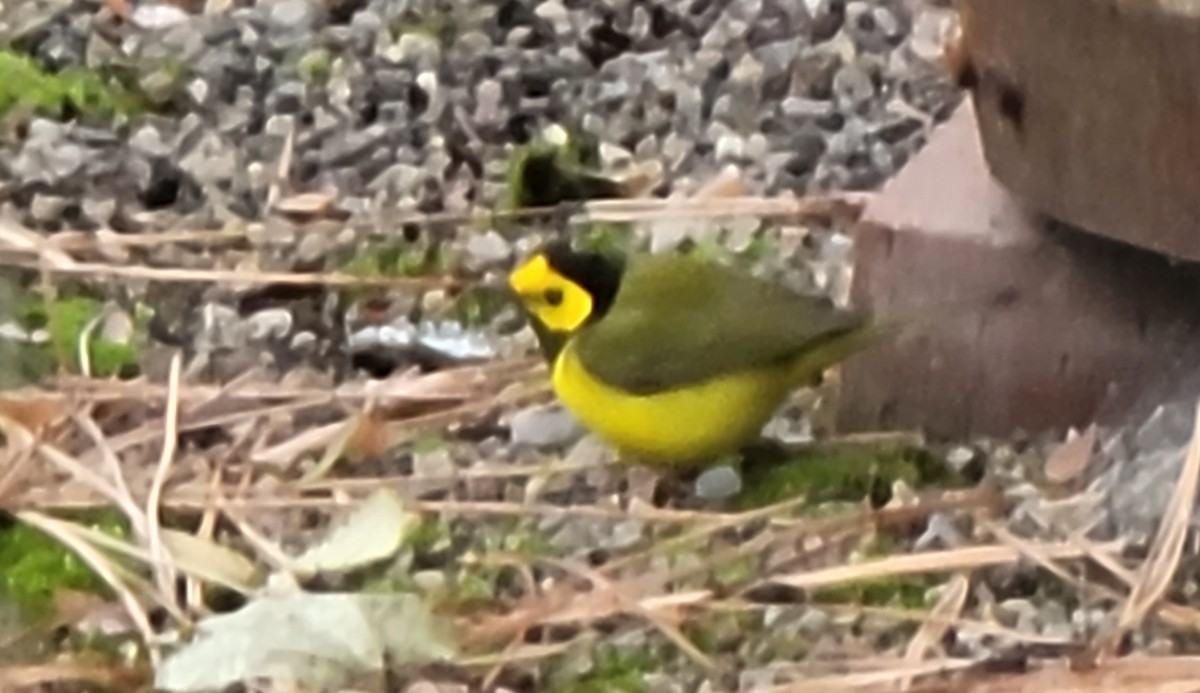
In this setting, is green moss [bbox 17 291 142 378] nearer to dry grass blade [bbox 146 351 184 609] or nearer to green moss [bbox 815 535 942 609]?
dry grass blade [bbox 146 351 184 609]

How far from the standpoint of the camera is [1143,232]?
57.3 inches

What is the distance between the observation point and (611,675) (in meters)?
1.33

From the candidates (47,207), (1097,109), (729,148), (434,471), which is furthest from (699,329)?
(47,207)

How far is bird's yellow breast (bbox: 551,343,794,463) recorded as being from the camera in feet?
5.12

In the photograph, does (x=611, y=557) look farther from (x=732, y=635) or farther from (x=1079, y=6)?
(x=1079, y=6)

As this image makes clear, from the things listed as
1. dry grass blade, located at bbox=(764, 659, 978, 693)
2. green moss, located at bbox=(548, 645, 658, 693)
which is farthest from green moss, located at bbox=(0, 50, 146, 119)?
→ dry grass blade, located at bbox=(764, 659, 978, 693)

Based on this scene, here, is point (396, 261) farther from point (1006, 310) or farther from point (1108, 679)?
point (1108, 679)

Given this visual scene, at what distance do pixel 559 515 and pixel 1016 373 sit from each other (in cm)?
40

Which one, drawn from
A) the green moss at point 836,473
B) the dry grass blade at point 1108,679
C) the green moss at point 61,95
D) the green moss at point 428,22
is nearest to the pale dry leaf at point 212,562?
the green moss at point 836,473

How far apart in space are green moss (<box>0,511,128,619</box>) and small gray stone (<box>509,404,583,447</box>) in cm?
34

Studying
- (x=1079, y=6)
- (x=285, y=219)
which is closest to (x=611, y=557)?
(x=1079, y=6)

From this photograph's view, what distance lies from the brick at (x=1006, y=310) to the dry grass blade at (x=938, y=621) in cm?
25

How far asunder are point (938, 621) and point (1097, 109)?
15.2 inches

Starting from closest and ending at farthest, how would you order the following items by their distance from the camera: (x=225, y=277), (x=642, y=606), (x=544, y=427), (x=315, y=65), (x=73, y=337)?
(x=642, y=606), (x=544, y=427), (x=73, y=337), (x=225, y=277), (x=315, y=65)
